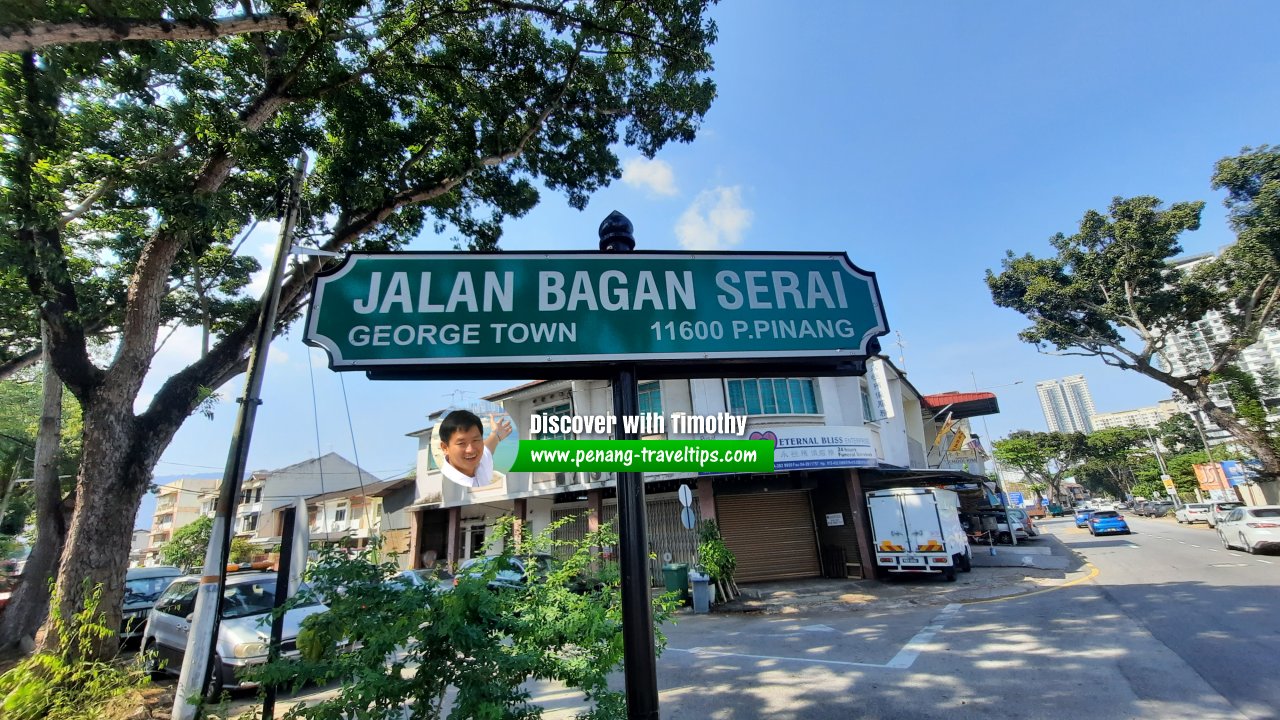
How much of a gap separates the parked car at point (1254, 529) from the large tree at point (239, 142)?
2065 cm

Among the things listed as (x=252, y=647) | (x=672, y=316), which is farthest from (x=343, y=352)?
(x=252, y=647)

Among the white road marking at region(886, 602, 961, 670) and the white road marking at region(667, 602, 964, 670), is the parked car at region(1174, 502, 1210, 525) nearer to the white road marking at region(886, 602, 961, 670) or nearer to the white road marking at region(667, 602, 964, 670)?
the white road marking at region(886, 602, 961, 670)

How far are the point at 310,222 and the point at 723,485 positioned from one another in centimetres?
1243

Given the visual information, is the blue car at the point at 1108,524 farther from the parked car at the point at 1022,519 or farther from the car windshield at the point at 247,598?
the car windshield at the point at 247,598

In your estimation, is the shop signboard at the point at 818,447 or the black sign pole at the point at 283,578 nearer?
the black sign pole at the point at 283,578

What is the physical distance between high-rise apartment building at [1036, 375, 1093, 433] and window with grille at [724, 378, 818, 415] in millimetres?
148504

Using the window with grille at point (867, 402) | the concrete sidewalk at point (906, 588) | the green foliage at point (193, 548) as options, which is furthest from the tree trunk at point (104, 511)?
the green foliage at point (193, 548)

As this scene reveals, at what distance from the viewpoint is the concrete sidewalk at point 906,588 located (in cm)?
1188

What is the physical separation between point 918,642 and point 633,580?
7540 millimetres

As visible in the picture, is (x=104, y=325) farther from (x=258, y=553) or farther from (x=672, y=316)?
(x=258, y=553)

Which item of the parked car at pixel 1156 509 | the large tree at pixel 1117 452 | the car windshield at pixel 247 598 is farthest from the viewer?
the large tree at pixel 1117 452

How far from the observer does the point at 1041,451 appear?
2163 inches

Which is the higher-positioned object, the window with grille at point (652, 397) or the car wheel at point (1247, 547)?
the window with grille at point (652, 397)

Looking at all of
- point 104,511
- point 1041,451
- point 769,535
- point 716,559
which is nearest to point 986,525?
point 769,535
